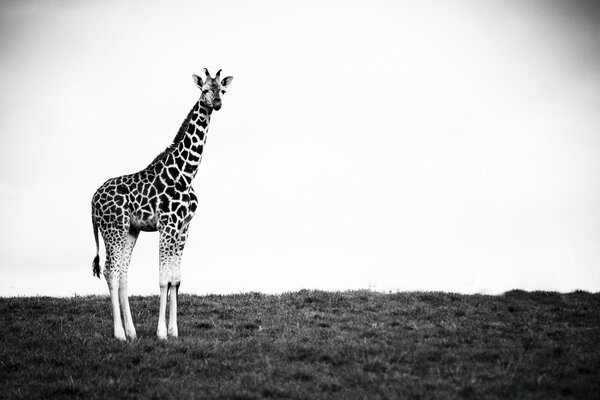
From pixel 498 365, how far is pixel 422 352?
68.1 inches

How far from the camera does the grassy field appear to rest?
1095 cm

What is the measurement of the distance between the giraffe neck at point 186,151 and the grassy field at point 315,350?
454 centimetres

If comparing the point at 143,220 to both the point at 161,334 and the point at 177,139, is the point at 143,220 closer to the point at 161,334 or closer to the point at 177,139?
the point at 177,139

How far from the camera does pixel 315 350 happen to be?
1309 cm

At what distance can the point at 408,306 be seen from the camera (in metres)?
18.5

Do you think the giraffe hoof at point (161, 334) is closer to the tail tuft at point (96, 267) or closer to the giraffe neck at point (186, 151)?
the tail tuft at point (96, 267)

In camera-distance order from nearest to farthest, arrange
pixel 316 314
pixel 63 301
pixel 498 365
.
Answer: pixel 498 365 < pixel 316 314 < pixel 63 301

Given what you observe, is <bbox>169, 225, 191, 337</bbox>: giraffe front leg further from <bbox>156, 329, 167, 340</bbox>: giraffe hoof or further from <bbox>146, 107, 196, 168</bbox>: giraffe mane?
<bbox>146, 107, 196, 168</bbox>: giraffe mane

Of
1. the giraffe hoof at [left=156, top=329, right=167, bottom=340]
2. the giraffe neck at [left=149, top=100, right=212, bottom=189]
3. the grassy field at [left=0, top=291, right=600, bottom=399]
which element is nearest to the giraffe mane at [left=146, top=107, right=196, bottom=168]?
the giraffe neck at [left=149, top=100, right=212, bottom=189]

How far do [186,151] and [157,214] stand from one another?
2.14 meters

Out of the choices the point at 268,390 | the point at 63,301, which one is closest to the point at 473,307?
the point at 268,390

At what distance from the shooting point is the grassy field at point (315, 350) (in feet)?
35.9

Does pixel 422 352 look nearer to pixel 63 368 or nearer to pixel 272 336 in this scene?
pixel 272 336

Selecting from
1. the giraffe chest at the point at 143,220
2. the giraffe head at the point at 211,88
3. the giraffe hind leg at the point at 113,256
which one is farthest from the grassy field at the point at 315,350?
the giraffe head at the point at 211,88
